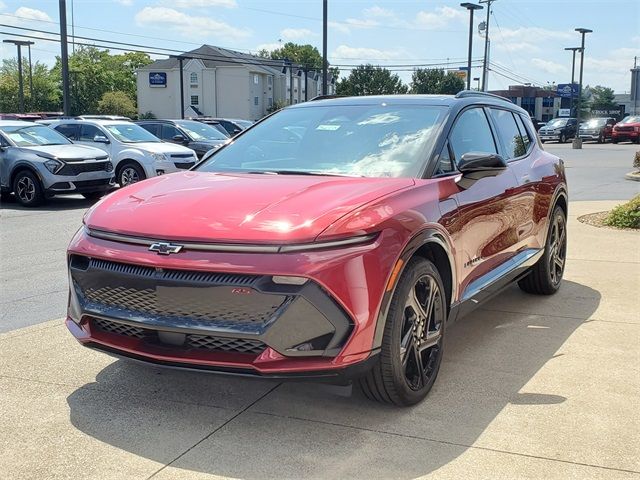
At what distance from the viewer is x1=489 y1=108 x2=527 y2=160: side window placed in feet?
18.1

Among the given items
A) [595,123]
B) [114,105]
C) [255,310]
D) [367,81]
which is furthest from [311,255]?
[367,81]

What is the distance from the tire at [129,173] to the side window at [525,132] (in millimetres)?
11089

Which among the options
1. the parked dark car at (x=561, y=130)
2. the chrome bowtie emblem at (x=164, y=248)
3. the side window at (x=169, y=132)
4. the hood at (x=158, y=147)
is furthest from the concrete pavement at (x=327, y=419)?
the parked dark car at (x=561, y=130)

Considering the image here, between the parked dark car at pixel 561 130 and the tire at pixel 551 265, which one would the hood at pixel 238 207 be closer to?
the tire at pixel 551 265

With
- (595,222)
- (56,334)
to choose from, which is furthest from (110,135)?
(56,334)

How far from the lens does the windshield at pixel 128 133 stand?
1642 cm

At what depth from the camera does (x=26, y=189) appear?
1356 cm

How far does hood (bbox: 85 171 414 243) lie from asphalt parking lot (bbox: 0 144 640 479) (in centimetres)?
72

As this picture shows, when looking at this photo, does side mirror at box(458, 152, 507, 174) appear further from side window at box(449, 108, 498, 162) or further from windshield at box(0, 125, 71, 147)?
windshield at box(0, 125, 71, 147)

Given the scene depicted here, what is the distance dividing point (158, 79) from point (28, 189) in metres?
69.0

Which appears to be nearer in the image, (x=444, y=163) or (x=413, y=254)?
(x=413, y=254)

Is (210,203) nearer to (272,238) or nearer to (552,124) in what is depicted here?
(272,238)

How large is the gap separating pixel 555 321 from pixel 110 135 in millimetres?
13008

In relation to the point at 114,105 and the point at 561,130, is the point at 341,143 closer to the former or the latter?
the point at 561,130
